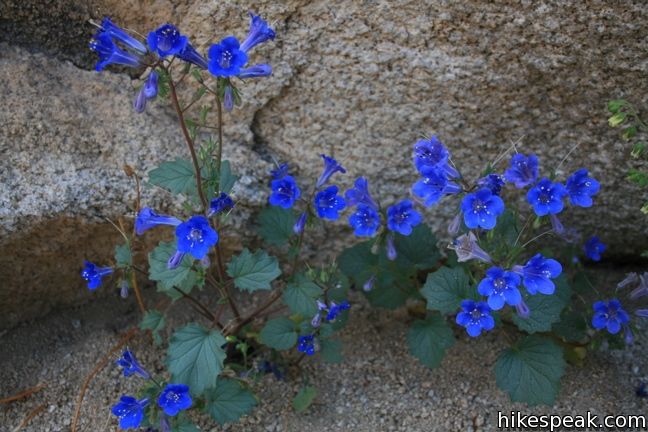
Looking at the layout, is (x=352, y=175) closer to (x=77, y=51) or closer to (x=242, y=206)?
(x=242, y=206)

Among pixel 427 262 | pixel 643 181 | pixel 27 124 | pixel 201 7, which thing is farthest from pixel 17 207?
pixel 643 181

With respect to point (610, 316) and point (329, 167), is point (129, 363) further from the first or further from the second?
point (610, 316)

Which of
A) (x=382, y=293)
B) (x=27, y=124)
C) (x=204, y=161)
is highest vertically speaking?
(x=27, y=124)

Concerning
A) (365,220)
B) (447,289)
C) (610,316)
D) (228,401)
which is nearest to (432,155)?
(365,220)

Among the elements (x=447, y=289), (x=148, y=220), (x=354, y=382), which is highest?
(x=148, y=220)

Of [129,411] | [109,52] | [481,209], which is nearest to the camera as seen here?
[109,52]

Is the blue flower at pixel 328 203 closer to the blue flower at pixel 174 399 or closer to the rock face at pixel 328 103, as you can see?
the rock face at pixel 328 103
